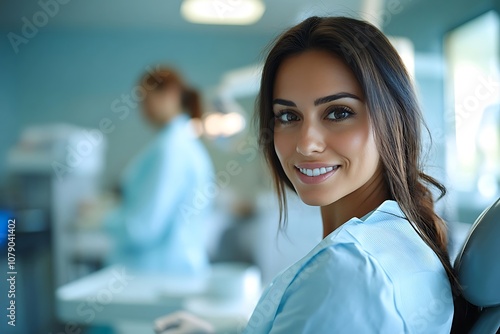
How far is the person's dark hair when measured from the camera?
6.35ft

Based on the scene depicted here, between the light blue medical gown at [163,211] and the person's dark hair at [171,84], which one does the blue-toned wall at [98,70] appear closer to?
the person's dark hair at [171,84]

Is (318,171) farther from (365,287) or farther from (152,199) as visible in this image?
(152,199)

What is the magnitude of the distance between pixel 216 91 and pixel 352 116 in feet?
10.8

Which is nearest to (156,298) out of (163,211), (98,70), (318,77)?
(163,211)

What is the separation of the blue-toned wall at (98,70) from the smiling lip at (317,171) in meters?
3.21

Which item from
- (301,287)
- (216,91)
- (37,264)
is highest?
(216,91)

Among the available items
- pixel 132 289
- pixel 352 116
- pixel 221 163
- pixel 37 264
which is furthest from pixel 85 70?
pixel 352 116

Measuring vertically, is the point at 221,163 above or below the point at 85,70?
below

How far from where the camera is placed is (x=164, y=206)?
5.94ft

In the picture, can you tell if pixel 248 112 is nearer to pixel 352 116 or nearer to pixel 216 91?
pixel 216 91

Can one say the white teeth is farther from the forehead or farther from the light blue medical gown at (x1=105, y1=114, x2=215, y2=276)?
the light blue medical gown at (x1=105, y1=114, x2=215, y2=276)

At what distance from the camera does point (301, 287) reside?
2.03 ft

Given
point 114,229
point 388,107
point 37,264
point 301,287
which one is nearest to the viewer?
point 301,287

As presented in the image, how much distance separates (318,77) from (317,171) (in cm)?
13
